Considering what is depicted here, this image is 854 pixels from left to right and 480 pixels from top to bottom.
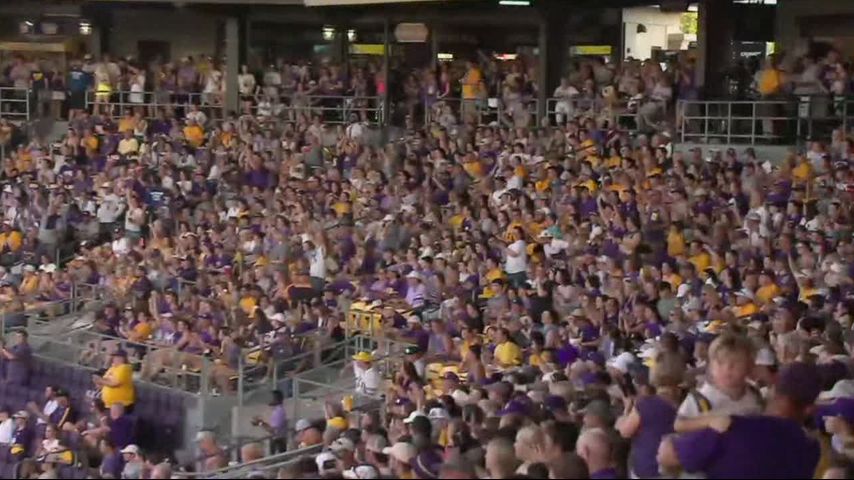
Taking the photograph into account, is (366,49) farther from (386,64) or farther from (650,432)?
(650,432)

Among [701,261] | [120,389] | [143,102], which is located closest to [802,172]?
[701,261]

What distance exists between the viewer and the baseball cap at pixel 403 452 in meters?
8.55

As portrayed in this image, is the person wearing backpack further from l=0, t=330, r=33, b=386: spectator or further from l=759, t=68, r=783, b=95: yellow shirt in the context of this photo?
l=759, t=68, r=783, b=95: yellow shirt

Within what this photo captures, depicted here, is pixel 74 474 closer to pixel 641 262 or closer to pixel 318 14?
pixel 641 262

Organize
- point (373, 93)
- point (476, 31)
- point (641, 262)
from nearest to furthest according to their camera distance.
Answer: point (641, 262) < point (373, 93) < point (476, 31)

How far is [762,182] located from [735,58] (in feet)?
21.6

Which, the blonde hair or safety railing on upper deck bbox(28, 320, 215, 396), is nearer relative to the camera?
the blonde hair

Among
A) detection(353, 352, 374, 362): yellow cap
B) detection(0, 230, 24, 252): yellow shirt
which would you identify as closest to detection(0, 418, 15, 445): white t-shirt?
detection(353, 352, 374, 362): yellow cap

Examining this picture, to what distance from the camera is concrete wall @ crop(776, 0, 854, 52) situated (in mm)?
22391

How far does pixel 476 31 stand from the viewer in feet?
90.5

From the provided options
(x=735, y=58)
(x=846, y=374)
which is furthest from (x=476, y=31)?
(x=846, y=374)

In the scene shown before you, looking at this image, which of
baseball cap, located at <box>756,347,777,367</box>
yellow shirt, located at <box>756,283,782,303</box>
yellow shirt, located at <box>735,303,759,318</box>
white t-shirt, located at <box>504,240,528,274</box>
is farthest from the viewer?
white t-shirt, located at <box>504,240,528,274</box>

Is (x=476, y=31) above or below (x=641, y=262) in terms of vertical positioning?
above

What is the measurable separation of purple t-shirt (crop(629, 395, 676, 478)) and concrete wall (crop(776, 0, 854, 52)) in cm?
1705
